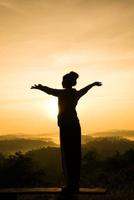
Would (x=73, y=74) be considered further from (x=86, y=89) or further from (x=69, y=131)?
(x=69, y=131)

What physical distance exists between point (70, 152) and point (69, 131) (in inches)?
21.9

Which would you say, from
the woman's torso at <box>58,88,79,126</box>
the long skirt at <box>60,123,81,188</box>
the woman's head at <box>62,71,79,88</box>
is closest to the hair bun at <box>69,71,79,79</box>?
the woman's head at <box>62,71,79,88</box>

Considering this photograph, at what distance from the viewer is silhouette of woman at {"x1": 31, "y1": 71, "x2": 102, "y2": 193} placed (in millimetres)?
13484

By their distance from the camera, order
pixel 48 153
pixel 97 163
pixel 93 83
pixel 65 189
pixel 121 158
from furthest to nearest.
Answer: pixel 48 153
pixel 97 163
pixel 121 158
pixel 93 83
pixel 65 189

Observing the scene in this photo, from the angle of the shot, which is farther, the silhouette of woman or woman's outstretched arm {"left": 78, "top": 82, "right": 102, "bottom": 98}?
woman's outstretched arm {"left": 78, "top": 82, "right": 102, "bottom": 98}

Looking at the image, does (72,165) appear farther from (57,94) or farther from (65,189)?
(57,94)

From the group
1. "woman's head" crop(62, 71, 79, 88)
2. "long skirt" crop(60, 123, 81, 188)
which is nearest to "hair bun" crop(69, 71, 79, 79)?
"woman's head" crop(62, 71, 79, 88)

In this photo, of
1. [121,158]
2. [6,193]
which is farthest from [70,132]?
[121,158]

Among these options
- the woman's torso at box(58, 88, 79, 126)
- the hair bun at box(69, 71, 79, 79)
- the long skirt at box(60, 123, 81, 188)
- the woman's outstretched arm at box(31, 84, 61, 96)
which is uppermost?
the hair bun at box(69, 71, 79, 79)

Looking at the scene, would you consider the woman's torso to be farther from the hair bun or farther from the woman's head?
the hair bun

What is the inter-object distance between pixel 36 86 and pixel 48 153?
179ft

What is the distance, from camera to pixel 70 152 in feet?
44.3

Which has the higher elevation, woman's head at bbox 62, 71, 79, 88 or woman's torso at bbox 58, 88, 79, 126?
woman's head at bbox 62, 71, 79, 88

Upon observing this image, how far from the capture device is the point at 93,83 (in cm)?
1404
